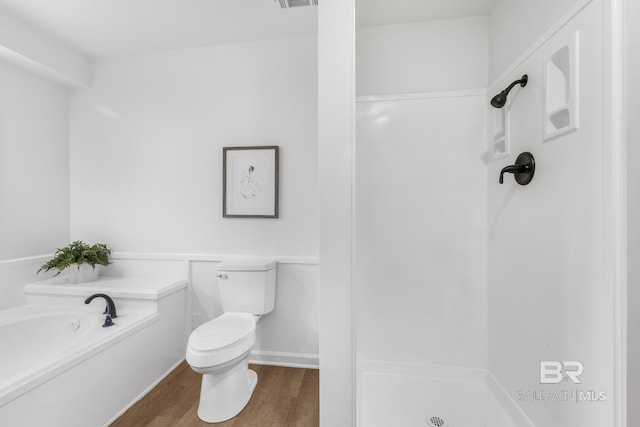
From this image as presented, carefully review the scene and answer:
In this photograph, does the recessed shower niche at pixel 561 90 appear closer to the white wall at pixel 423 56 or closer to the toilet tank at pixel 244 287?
the white wall at pixel 423 56

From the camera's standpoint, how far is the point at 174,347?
2129 mm

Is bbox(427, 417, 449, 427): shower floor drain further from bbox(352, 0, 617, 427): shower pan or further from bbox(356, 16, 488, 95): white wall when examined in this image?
bbox(356, 16, 488, 95): white wall

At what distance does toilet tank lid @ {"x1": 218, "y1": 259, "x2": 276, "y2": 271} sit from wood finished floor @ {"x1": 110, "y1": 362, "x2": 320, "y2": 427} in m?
0.77

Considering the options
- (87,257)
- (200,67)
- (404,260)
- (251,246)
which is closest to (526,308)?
(404,260)

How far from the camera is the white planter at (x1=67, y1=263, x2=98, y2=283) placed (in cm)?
215

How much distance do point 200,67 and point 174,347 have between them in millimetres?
2189

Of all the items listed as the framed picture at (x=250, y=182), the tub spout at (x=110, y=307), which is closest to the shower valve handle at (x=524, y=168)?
the framed picture at (x=250, y=182)

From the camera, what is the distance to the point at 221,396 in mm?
1594

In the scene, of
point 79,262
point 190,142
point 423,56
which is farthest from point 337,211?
point 79,262

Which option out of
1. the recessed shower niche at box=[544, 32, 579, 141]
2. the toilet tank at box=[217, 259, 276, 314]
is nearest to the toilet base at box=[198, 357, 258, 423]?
the toilet tank at box=[217, 259, 276, 314]

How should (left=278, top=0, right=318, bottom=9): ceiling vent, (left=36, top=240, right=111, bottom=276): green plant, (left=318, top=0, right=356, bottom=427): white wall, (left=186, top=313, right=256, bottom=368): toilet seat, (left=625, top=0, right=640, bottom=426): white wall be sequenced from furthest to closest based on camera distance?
(left=36, top=240, right=111, bottom=276): green plant
(left=278, top=0, right=318, bottom=9): ceiling vent
(left=186, top=313, right=256, bottom=368): toilet seat
(left=318, top=0, right=356, bottom=427): white wall
(left=625, top=0, right=640, bottom=426): white wall

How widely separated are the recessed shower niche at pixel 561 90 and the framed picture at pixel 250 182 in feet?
5.25

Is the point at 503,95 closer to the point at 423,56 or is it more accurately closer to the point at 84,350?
the point at 423,56

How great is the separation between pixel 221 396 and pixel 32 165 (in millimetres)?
2288
